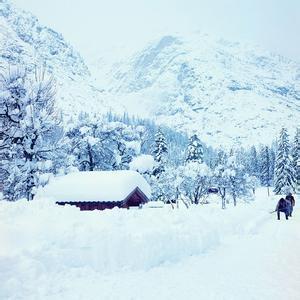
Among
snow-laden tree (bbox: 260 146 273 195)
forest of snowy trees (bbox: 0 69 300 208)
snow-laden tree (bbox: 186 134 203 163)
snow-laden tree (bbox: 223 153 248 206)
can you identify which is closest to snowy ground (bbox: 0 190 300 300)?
forest of snowy trees (bbox: 0 69 300 208)

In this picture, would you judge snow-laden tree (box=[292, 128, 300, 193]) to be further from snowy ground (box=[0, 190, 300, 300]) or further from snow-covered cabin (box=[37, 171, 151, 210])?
snowy ground (box=[0, 190, 300, 300])

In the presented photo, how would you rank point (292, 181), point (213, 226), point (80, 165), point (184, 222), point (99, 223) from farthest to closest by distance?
point (292, 181), point (80, 165), point (213, 226), point (184, 222), point (99, 223)

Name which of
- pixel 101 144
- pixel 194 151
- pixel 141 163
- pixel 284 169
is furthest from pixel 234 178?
pixel 101 144

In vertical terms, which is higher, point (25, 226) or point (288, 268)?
point (25, 226)

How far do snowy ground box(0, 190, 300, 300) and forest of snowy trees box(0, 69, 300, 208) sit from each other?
40.2 ft

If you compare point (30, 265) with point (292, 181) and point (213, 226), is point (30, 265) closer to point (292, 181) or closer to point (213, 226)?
point (213, 226)

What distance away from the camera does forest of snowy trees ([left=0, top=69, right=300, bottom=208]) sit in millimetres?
25000

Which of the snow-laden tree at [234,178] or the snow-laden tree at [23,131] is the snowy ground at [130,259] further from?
the snow-laden tree at [234,178]

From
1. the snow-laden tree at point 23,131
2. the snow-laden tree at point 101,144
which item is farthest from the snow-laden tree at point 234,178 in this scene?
the snow-laden tree at point 23,131

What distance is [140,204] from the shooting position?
86.4 feet

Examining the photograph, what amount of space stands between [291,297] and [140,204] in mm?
19036

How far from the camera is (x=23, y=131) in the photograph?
81.2 ft

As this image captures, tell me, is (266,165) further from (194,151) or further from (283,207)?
(283,207)

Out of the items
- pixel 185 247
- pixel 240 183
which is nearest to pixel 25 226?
pixel 185 247
